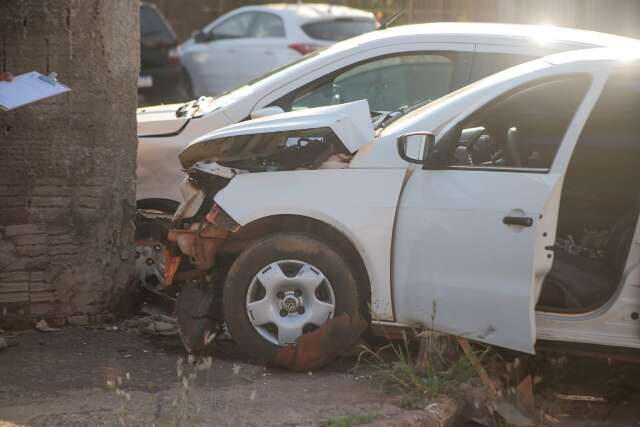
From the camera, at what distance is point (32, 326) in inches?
271

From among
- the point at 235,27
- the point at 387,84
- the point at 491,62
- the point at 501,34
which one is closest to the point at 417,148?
the point at 491,62

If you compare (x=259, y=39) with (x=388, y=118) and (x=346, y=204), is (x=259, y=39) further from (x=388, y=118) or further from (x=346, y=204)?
(x=346, y=204)

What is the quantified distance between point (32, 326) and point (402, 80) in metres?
2.86

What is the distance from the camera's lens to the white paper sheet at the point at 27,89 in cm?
619

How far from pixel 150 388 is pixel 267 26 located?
13.5m

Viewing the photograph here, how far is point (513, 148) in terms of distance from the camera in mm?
6035

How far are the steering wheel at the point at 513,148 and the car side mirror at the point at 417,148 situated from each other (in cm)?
47

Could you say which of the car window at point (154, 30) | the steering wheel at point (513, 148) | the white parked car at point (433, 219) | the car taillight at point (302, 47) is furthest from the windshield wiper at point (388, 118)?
the car window at point (154, 30)

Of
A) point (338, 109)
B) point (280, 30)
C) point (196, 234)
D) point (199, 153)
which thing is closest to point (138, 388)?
point (196, 234)

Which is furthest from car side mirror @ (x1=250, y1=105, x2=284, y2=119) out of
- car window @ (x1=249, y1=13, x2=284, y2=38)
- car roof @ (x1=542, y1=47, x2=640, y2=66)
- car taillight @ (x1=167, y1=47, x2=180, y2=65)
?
car taillight @ (x1=167, y1=47, x2=180, y2=65)

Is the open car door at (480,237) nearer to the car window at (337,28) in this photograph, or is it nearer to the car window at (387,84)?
the car window at (387,84)

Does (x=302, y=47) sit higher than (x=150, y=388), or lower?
higher

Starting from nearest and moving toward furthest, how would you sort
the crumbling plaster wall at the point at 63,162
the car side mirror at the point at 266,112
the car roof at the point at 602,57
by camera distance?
1. the car roof at the point at 602,57
2. the crumbling plaster wall at the point at 63,162
3. the car side mirror at the point at 266,112

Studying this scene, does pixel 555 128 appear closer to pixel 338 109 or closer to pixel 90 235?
pixel 338 109
